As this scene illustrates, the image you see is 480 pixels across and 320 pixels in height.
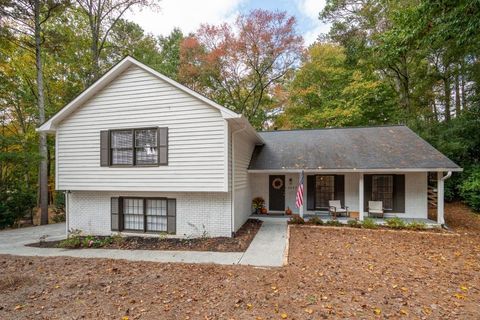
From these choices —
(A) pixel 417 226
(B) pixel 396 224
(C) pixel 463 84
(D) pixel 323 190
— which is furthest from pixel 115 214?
(C) pixel 463 84

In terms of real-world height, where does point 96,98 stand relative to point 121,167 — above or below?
above

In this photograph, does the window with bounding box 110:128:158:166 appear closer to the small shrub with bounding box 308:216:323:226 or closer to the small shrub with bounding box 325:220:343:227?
the small shrub with bounding box 308:216:323:226

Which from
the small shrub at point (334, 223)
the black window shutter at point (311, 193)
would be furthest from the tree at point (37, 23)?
the small shrub at point (334, 223)

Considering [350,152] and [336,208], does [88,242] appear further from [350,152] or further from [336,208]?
[350,152]

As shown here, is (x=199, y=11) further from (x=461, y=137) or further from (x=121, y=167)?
(x=461, y=137)

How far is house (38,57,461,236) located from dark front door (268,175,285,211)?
5.15 ft

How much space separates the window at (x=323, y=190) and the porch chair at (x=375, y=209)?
162cm

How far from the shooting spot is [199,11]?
17.0 meters

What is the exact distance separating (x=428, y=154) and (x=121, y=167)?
1224cm

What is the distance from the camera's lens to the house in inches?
310

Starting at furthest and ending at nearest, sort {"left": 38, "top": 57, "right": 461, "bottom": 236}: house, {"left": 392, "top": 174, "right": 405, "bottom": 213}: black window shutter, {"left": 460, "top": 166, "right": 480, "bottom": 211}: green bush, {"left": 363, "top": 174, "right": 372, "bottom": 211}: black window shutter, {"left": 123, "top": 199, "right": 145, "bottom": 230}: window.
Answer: {"left": 460, "top": 166, "right": 480, "bottom": 211}: green bush → {"left": 363, "top": 174, "right": 372, "bottom": 211}: black window shutter → {"left": 392, "top": 174, "right": 405, "bottom": 213}: black window shutter → {"left": 123, "top": 199, "right": 145, "bottom": 230}: window → {"left": 38, "top": 57, "right": 461, "bottom": 236}: house

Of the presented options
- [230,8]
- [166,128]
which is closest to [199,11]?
[230,8]

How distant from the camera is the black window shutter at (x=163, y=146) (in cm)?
810

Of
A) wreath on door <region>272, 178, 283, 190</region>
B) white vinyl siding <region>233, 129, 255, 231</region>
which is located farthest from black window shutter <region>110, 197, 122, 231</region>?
wreath on door <region>272, 178, 283, 190</region>
